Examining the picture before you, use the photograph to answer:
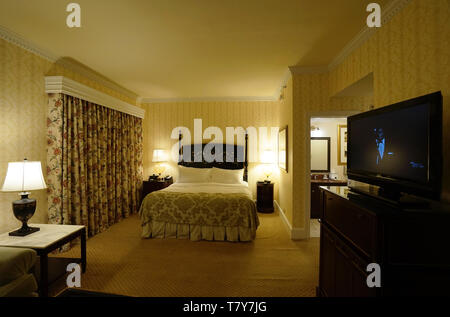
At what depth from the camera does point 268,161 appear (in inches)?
203

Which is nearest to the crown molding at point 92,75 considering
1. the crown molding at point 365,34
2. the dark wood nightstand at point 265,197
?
the dark wood nightstand at point 265,197

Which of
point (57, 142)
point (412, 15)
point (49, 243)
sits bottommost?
point (49, 243)

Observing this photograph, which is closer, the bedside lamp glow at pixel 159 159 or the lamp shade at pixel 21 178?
the lamp shade at pixel 21 178

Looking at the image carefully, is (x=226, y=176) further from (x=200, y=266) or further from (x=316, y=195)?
(x=200, y=266)

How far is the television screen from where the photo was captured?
1.21 meters

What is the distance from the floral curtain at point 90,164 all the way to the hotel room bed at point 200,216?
0.97m

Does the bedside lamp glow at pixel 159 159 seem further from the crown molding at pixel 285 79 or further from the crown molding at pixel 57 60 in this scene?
the crown molding at pixel 285 79

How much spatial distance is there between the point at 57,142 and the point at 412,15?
4.21 m

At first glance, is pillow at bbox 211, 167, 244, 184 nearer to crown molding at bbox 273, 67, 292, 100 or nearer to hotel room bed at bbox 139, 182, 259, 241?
hotel room bed at bbox 139, 182, 259, 241

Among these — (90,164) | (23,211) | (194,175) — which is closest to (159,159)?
(194,175)

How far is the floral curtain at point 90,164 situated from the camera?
2.96m
